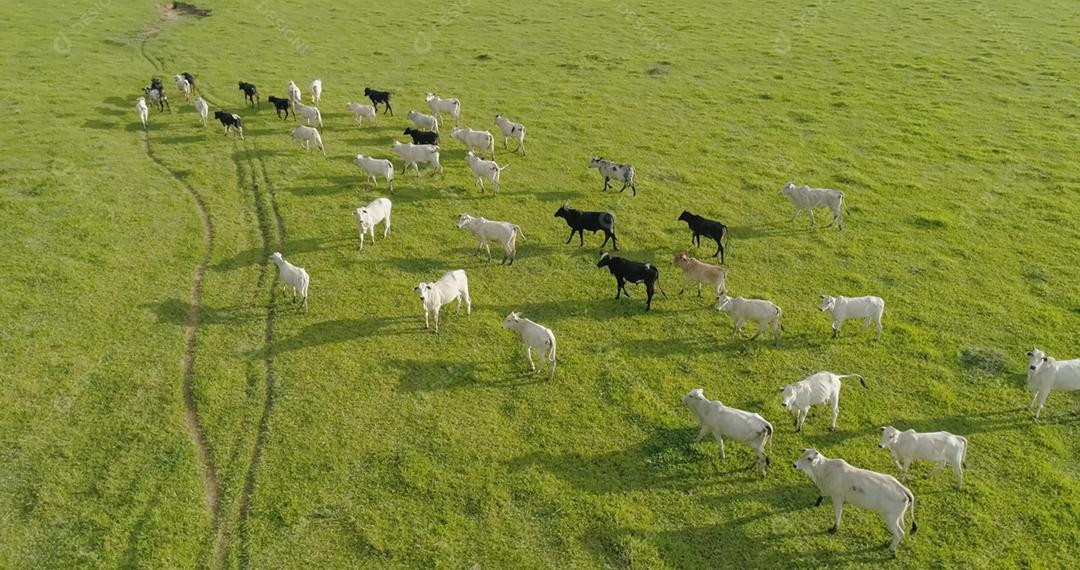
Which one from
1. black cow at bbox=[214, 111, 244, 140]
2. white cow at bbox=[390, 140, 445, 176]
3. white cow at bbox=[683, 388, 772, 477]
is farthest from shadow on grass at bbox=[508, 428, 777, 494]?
black cow at bbox=[214, 111, 244, 140]

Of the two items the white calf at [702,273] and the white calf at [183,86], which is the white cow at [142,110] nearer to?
the white calf at [183,86]

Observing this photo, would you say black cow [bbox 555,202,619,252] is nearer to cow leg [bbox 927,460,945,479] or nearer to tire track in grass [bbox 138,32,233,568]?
cow leg [bbox 927,460,945,479]

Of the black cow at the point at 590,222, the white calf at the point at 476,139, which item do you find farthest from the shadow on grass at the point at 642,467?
the white calf at the point at 476,139

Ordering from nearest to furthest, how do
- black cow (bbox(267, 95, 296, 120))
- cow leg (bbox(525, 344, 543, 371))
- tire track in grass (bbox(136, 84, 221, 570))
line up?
tire track in grass (bbox(136, 84, 221, 570)) < cow leg (bbox(525, 344, 543, 371)) < black cow (bbox(267, 95, 296, 120))

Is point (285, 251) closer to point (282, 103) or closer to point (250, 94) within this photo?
point (282, 103)

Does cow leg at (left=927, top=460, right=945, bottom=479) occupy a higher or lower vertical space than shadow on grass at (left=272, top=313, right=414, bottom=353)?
higher

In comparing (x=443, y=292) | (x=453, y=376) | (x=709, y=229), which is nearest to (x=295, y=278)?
(x=443, y=292)
